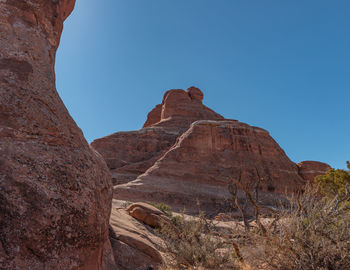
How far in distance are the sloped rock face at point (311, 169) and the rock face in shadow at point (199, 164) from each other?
0.65m

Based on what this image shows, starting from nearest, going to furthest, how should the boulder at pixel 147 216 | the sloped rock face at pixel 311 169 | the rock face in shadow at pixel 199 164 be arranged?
1. the boulder at pixel 147 216
2. the rock face in shadow at pixel 199 164
3. the sloped rock face at pixel 311 169

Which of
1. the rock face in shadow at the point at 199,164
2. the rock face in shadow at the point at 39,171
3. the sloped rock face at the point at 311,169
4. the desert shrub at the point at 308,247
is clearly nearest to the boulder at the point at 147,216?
the rock face in shadow at the point at 39,171

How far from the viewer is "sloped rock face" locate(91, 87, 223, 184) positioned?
3944 centimetres

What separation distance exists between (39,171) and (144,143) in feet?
145

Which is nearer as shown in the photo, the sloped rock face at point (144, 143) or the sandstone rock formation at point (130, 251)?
the sandstone rock formation at point (130, 251)

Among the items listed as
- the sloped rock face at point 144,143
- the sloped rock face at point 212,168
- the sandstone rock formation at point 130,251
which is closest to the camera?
the sandstone rock formation at point 130,251

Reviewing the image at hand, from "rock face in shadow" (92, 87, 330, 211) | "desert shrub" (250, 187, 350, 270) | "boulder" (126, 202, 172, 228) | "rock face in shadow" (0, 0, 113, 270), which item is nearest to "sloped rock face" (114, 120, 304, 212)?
"rock face in shadow" (92, 87, 330, 211)

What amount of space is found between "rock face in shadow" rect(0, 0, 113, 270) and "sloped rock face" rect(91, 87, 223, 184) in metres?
30.2

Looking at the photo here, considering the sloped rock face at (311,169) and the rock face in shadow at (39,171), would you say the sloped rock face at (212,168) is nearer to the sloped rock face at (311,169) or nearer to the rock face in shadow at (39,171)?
the sloped rock face at (311,169)

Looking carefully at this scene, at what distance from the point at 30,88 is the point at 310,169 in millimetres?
43225

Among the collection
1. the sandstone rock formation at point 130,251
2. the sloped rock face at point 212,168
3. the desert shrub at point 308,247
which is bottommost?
the sandstone rock formation at point 130,251

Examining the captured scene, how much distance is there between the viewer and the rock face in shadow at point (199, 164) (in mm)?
25953

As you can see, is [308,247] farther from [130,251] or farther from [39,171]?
[39,171]

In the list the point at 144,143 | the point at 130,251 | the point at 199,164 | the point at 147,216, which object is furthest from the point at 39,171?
the point at 144,143
